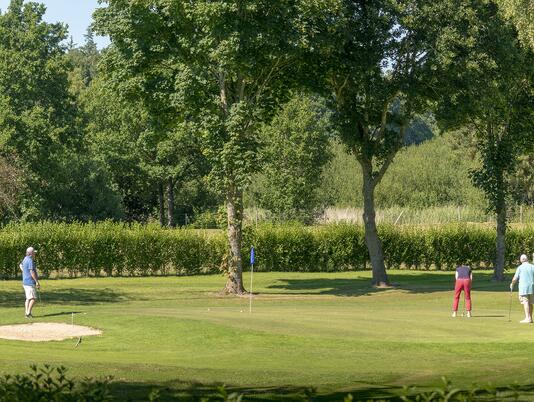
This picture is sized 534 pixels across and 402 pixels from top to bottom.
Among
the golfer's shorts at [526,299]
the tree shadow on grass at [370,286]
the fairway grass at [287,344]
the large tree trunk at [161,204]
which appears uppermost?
the large tree trunk at [161,204]

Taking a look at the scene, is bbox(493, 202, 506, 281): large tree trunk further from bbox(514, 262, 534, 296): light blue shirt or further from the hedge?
bbox(514, 262, 534, 296): light blue shirt

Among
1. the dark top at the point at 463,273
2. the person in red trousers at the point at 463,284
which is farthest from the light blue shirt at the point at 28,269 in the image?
the dark top at the point at 463,273

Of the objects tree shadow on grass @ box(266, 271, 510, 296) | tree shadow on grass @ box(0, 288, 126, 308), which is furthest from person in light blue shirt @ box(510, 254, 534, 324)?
tree shadow on grass @ box(0, 288, 126, 308)

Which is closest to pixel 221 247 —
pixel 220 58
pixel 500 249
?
pixel 500 249

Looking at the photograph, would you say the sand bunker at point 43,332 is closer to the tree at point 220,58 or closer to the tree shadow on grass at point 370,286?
the tree at point 220,58

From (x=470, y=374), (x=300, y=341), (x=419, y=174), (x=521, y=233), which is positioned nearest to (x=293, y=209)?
(x=521, y=233)

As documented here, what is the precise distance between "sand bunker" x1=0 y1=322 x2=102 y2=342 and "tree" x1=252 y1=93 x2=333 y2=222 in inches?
1894

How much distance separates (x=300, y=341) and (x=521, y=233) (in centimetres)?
4278

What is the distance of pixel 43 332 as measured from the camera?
25703mm

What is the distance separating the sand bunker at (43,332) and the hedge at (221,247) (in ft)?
73.5

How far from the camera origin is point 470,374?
17922 millimetres

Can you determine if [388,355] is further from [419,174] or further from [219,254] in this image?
[419,174]

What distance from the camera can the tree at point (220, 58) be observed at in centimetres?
4069

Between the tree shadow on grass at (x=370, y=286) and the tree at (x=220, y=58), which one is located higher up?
the tree at (x=220, y=58)
